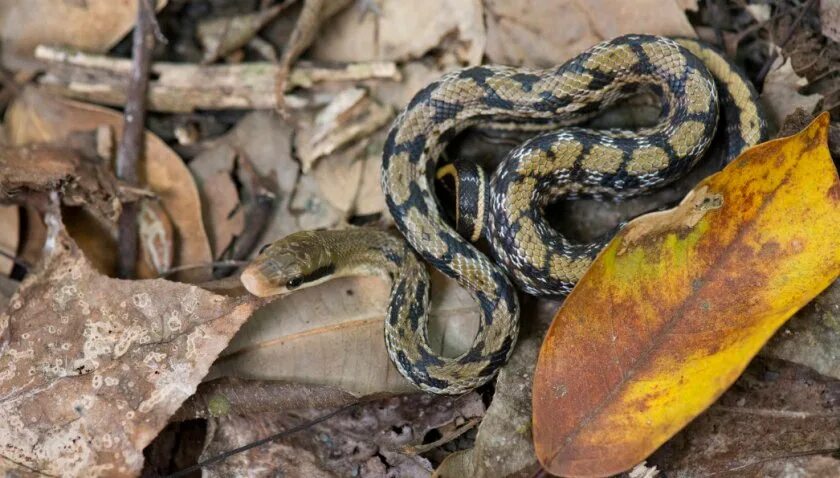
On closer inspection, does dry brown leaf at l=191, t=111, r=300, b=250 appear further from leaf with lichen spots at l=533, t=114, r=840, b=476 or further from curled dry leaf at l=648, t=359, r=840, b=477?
curled dry leaf at l=648, t=359, r=840, b=477

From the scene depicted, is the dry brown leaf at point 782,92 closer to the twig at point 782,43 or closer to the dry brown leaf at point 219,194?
the twig at point 782,43

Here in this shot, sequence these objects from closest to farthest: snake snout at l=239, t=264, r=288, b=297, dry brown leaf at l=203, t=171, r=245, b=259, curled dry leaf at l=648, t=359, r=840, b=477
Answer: curled dry leaf at l=648, t=359, r=840, b=477, snake snout at l=239, t=264, r=288, b=297, dry brown leaf at l=203, t=171, r=245, b=259

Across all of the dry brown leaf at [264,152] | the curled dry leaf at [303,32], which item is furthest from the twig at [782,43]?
the dry brown leaf at [264,152]

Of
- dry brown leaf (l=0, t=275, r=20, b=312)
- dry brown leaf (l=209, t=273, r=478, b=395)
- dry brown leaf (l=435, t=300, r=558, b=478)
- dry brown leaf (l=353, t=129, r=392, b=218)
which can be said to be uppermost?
dry brown leaf (l=353, t=129, r=392, b=218)

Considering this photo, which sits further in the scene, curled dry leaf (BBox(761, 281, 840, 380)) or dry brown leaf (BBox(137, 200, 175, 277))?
dry brown leaf (BBox(137, 200, 175, 277))

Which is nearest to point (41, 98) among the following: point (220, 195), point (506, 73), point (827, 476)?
point (220, 195)

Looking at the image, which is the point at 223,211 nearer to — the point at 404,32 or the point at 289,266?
the point at 289,266

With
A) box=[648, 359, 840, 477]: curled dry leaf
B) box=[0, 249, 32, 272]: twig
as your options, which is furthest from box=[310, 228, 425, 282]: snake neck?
box=[0, 249, 32, 272]: twig
